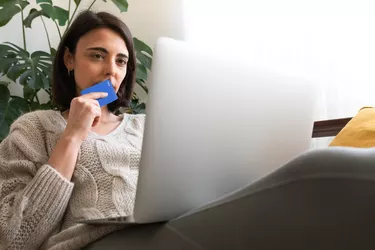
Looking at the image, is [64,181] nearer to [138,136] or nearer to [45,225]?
[45,225]

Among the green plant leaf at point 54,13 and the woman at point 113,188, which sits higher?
the green plant leaf at point 54,13

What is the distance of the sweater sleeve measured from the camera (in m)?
0.87

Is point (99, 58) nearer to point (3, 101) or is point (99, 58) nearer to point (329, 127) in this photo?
point (329, 127)

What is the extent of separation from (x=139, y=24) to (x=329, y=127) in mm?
1345

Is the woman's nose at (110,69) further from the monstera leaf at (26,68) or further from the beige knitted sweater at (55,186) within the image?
the monstera leaf at (26,68)

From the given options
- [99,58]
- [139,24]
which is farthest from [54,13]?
[99,58]

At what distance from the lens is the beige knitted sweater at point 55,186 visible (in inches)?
34.1

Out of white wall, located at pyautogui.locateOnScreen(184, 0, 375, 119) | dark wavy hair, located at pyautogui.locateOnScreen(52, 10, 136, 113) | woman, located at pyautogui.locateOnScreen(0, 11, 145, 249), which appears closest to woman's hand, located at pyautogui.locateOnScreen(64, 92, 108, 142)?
woman, located at pyautogui.locateOnScreen(0, 11, 145, 249)

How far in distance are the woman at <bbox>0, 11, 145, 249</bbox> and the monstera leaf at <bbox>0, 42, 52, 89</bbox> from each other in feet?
1.93

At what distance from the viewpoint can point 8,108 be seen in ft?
6.15

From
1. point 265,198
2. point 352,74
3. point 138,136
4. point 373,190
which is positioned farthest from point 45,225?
point 352,74

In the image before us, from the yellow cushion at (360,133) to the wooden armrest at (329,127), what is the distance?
1.01 ft

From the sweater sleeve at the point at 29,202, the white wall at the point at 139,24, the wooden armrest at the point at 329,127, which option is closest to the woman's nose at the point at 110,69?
the sweater sleeve at the point at 29,202

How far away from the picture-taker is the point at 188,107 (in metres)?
0.60
